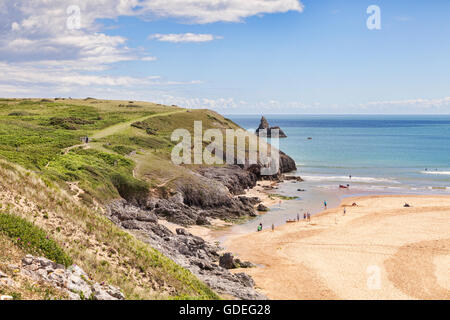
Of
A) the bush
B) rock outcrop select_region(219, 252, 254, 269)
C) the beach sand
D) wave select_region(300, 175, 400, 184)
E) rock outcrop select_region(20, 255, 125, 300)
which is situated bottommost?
the beach sand

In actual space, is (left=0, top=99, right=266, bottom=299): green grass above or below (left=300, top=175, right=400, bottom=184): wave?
above

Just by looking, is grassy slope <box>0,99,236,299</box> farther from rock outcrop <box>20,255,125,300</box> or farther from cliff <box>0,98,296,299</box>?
rock outcrop <box>20,255,125,300</box>

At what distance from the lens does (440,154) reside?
4919 inches

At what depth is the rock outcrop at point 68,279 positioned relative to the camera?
44.9ft

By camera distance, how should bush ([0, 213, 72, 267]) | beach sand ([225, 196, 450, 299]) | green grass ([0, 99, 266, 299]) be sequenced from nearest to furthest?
bush ([0, 213, 72, 267]) < green grass ([0, 99, 266, 299]) < beach sand ([225, 196, 450, 299])

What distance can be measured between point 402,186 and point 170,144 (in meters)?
47.7

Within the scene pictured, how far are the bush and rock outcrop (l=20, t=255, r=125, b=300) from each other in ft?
2.42

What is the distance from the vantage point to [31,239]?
16.1 metres

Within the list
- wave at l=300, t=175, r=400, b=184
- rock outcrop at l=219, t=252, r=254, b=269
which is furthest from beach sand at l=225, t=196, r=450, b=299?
wave at l=300, t=175, r=400, b=184

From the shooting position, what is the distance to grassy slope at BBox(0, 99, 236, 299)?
18698 millimetres

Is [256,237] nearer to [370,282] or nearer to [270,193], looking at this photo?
[370,282]

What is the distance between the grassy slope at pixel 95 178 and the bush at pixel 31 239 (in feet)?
3.09

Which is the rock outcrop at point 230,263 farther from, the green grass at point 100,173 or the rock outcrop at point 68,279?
the rock outcrop at point 68,279
